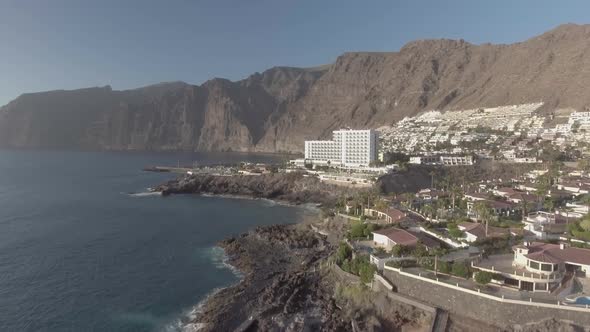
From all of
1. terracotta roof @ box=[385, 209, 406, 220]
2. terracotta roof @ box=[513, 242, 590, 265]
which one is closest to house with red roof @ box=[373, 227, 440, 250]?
terracotta roof @ box=[385, 209, 406, 220]

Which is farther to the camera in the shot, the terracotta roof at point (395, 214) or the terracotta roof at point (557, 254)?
the terracotta roof at point (395, 214)

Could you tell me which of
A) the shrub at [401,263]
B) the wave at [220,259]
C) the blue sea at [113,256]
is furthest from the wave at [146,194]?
the shrub at [401,263]

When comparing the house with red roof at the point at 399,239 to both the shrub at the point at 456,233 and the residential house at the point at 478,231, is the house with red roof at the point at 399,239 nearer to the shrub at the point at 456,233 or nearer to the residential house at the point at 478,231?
the shrub at the point at 456,233

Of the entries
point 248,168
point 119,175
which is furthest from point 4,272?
point 119,175

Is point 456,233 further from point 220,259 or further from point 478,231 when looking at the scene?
point 220,259

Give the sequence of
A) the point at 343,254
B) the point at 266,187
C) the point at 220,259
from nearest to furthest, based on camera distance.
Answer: the point at 343,254 → the point at 220,259 → the point at 266,187

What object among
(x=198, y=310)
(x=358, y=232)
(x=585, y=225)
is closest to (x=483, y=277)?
(x=358, y=232)
